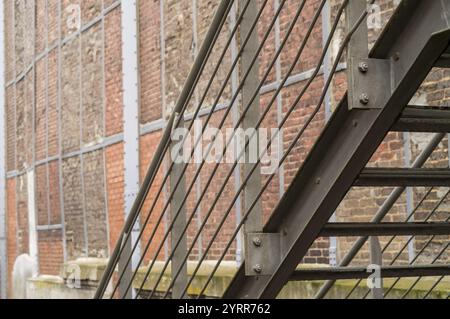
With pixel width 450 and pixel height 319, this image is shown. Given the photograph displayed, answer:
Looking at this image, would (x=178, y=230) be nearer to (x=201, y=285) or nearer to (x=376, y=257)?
(x=376, y=257)

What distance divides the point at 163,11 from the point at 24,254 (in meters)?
6.76

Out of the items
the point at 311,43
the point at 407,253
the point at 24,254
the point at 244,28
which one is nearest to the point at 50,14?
the point at 24,254

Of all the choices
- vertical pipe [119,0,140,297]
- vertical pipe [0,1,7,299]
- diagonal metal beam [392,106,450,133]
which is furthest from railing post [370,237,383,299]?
vertical pipe [0,1,7,299]

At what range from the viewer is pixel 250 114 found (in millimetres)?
3865

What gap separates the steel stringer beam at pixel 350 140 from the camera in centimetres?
317

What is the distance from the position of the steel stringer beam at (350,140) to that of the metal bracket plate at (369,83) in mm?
25

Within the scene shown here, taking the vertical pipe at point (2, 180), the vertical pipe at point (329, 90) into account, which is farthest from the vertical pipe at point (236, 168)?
the vertical pipe at point (2, 180)

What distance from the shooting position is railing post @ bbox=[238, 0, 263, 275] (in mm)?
3795

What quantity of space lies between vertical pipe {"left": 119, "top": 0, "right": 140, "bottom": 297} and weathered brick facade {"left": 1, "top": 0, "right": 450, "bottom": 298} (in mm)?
111

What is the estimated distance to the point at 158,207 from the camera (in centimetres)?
998

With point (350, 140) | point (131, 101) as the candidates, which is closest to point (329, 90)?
point (350, 140)

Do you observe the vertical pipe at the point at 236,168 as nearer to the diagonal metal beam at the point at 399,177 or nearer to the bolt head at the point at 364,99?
the diagonal metal beam at the point at 399,177

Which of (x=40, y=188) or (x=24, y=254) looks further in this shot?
(x=24, y=254)
